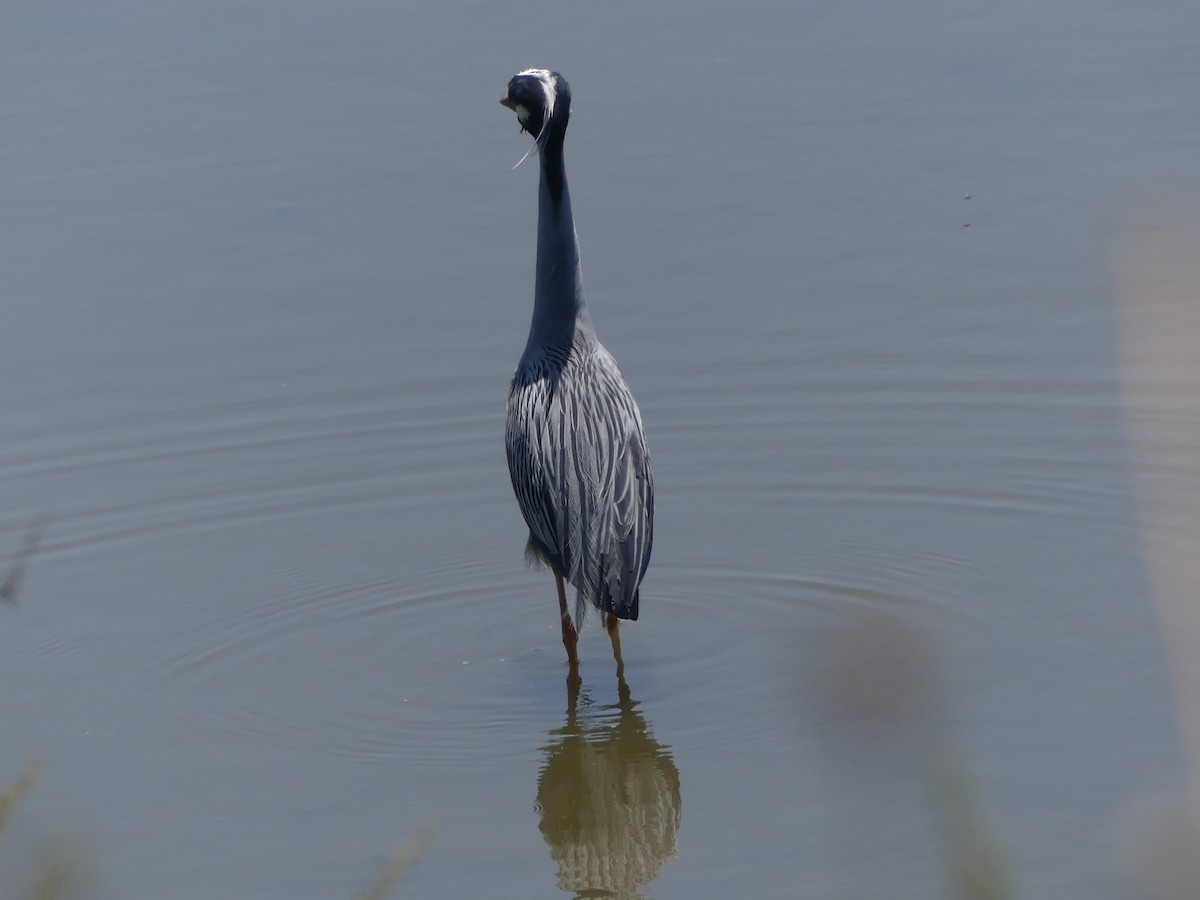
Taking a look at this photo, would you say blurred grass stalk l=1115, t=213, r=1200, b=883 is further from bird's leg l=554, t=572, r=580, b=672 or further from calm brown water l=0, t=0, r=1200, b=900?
bird's leg l=554, t=572, r=580, b=672

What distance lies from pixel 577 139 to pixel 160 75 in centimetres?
365

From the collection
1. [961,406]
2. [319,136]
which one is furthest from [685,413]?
[319,136]

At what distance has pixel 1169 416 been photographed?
9422 millimetres

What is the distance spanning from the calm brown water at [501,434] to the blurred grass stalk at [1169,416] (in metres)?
0.13

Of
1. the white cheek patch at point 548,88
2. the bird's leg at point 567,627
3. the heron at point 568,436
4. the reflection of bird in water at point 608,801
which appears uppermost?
the white cheek patch at point 548,88

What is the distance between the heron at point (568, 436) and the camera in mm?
7305

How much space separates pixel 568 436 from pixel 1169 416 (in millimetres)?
3512

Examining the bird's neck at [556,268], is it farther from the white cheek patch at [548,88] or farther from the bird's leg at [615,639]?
the bird's leg at [615,639]

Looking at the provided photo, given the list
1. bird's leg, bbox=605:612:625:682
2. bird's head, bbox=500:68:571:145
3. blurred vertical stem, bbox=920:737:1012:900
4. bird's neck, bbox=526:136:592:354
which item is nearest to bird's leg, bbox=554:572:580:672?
bird's leg, bbox=605:612:625:682

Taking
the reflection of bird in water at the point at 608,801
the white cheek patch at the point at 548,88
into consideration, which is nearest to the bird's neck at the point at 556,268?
the white cheek patch at the point at 548,88

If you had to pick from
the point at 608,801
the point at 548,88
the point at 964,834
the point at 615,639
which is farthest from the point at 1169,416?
the point at 964,834

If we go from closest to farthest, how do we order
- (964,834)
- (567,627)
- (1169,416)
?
1. (964,834)
2. (567,627)
3. (1169,416)

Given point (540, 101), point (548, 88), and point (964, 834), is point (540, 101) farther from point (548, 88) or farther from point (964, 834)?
point (964, 834)

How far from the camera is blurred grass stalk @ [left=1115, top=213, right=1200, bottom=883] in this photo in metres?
7.37
